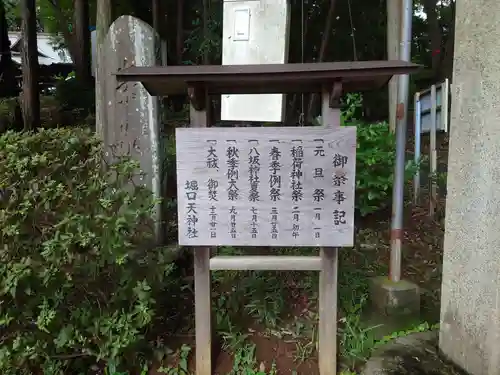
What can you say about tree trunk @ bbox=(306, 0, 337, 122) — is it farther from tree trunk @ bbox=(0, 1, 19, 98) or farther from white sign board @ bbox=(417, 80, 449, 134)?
tree trunk @ bbox=(0, 1, 19, 98)

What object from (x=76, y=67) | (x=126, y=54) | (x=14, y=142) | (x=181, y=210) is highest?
(x=76, y=67)

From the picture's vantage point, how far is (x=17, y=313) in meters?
2.90

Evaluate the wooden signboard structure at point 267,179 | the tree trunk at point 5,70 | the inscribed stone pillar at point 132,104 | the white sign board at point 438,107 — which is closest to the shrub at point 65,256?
the wooden signboard structure at point 267,179

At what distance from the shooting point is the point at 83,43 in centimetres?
1230

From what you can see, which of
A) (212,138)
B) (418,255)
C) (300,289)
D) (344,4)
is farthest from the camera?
(344,4)

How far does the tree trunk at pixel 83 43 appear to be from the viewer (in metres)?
11.9

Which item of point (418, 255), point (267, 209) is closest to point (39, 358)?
point (267, 209)

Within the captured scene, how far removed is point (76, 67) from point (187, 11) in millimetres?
4592

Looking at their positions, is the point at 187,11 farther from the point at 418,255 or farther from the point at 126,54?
the point at 418,255

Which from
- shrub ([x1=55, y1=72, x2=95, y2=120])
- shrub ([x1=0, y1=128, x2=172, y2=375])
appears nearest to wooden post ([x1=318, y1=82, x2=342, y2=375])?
shrub ([x1=0, y1=128, x2=172, y2=375])

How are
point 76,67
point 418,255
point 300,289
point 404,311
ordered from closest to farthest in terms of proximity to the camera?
point 404,311
point 300,289
point 418,255
point 76,67

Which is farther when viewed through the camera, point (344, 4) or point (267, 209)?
point (344, 4)

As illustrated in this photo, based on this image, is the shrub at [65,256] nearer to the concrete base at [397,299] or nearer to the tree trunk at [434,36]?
the concrete base at [397,299]

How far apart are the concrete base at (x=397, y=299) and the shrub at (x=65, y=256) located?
192cm
